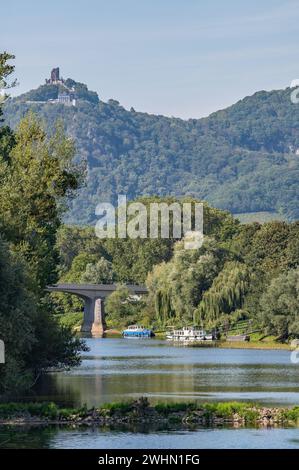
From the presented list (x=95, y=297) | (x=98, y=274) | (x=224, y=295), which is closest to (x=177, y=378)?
(x=224, y=295)

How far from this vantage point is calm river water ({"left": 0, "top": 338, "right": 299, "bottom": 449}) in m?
33.4

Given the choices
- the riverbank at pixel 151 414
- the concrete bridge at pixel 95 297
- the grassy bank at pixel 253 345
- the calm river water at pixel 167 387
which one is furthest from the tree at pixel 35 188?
the concrete bridge at pixel 95 297

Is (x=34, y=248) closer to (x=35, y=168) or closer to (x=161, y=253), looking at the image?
(x=35, y=168)

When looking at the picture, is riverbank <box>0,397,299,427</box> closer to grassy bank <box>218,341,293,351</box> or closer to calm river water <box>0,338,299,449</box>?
calm river water <box>0,338,299,449</box>

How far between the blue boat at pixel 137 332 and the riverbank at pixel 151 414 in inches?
2881

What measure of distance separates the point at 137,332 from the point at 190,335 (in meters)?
16.9

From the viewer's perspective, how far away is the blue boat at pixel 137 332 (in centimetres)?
11185

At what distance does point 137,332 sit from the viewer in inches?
4439

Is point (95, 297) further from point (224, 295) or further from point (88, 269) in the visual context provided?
point (224, 295)

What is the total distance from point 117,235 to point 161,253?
1320cm

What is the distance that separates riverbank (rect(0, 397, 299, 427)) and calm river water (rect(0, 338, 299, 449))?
1.22 m

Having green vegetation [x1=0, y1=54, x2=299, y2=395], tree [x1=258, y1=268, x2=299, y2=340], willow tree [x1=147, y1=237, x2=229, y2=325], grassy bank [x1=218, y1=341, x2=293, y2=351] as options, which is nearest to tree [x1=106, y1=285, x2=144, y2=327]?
green vegetation [x1=0, y1=54, x2=299, y2=395]
